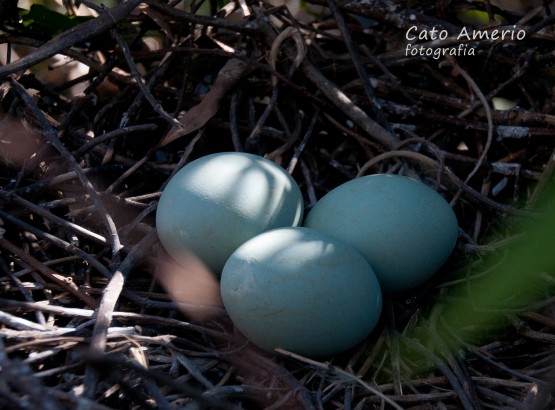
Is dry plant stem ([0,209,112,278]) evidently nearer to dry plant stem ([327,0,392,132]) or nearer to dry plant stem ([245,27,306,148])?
dry plant stem ([245,27,306,148])

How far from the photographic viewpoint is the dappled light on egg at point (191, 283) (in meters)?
1.29

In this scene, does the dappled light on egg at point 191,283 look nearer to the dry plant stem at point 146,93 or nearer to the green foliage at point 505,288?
the dry plant stem at point 146,93

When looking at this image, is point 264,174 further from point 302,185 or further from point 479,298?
point 479,298

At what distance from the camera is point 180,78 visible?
1768mm

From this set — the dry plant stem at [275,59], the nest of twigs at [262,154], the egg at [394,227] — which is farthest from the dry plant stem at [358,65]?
the egg at [394,227]

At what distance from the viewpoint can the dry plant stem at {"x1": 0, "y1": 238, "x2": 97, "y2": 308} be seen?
1.23 metres

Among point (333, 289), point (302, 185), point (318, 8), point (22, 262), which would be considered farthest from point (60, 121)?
point (318, 8)

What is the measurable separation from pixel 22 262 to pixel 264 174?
1.57ft

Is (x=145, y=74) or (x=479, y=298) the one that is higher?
(x=145, y=74)

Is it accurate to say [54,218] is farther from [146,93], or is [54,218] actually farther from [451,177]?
[451,177]

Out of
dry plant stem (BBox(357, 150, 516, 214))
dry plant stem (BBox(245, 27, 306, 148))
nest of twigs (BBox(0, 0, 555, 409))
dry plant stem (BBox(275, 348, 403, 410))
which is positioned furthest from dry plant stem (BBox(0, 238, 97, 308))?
dry plant stem (BBox(357, 150, 516, 214))

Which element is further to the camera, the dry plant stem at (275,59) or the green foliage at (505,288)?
the dry plant stem at (275,59)

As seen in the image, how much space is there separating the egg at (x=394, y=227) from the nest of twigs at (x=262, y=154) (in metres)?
0.08


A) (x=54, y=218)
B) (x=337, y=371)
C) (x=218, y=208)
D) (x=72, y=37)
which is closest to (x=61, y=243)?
(x=54, y=218)
